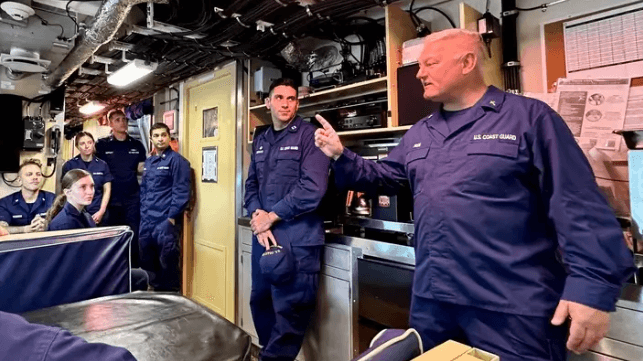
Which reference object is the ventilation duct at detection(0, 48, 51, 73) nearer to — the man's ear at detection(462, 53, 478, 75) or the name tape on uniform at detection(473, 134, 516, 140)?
the man's ear at detection(462, 53, 478, 75)

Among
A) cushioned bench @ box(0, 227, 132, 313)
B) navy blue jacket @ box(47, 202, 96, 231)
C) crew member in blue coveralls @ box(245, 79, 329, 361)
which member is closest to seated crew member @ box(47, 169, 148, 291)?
navy blue jacket @ box(47, 202, 96, 231)

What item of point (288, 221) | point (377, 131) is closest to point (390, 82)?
point (377, 131)

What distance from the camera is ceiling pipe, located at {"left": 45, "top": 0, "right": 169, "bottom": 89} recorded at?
2105 millimetres

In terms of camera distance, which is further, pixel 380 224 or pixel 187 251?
pixel 187 251

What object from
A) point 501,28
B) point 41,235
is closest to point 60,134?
point 41,235

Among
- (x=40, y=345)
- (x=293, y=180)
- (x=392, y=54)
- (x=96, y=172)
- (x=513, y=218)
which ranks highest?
(x=392, y=54)

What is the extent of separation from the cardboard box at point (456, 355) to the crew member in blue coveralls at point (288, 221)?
143cm

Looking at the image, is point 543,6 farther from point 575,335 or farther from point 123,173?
point 123,173

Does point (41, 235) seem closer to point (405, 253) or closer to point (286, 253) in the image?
point (286, 253)

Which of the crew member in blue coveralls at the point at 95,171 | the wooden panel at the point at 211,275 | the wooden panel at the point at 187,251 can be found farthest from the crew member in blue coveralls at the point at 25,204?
the wooden panel at the point at 211,275

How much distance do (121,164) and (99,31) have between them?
2.18 m

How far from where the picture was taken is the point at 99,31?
92.6 inches

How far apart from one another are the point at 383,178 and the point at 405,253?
48cm

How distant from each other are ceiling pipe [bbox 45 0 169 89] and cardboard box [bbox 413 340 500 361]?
2.20 meters
